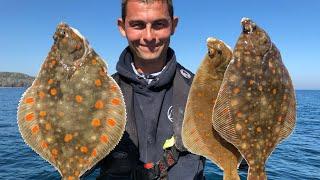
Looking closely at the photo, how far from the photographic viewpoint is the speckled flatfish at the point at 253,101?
11.7 ft

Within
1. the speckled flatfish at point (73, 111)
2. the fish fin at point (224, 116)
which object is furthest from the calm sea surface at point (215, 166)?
the speckled flatfish at point (73, 111)

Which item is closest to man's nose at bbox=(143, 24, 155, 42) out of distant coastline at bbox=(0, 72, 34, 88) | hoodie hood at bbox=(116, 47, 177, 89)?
hoodie hood at bbox=(116, 47, 177, 89)

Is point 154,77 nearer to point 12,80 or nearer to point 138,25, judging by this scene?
point 138,25

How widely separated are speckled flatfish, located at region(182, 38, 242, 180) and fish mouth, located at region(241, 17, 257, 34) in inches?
9.6

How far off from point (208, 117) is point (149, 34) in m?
1.24

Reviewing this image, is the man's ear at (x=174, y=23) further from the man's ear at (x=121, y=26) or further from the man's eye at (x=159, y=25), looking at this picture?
the man's ear at (x=121, y=26)

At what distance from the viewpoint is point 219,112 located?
3.55 meters

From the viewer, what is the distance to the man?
14.7ft

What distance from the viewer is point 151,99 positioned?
16.3 ft

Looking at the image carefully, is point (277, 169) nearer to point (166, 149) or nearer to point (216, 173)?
point (216, 173)

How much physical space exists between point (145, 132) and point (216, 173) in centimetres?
1168

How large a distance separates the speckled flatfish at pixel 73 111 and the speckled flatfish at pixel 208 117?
695 mm

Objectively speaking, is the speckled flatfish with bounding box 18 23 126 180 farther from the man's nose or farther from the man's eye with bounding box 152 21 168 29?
the man's eye with bounding box 152 21 168 29

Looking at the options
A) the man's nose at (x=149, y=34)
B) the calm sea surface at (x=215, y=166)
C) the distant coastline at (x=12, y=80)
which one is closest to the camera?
the man's nose at (x=149, y=34)
